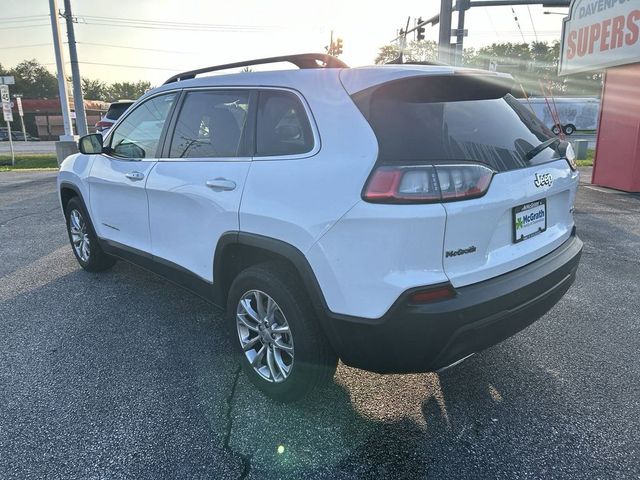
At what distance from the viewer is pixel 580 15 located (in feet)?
35.7

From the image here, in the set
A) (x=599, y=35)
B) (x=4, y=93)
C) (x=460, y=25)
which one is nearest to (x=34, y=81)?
(x=4, y=93)

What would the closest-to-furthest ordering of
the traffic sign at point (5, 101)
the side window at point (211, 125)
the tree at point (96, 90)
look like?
the side window at point (211, 125), the traffic sign at point (5, 101), the tree at point (96, 90)

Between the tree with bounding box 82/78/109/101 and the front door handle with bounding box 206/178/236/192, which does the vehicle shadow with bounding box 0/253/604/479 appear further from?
the tree with bounding box 82/78/109/101

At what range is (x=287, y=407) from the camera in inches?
106

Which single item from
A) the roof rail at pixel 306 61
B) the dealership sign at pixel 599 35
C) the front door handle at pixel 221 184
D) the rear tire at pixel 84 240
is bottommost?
the rear tire at pixel 84 240

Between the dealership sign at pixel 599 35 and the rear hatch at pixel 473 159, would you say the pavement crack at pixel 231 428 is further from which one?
the dealership sign at pixel 599 35

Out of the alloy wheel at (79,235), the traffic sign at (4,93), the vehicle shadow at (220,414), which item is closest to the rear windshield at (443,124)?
the vehicle shadow at (220,414)

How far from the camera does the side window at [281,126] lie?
244 cm

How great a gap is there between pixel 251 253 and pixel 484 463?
1606mm

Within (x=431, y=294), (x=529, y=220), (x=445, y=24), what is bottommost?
(x=431, y=294)

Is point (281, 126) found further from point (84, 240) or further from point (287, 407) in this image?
point (84, 240)

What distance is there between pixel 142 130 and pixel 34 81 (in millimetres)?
89459

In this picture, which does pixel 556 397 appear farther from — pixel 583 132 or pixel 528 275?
pixel 583 132

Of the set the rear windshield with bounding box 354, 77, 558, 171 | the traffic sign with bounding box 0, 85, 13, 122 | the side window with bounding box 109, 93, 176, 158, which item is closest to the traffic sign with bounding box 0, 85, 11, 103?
the traffic sign with bounding box 0, 85, 13, 122
